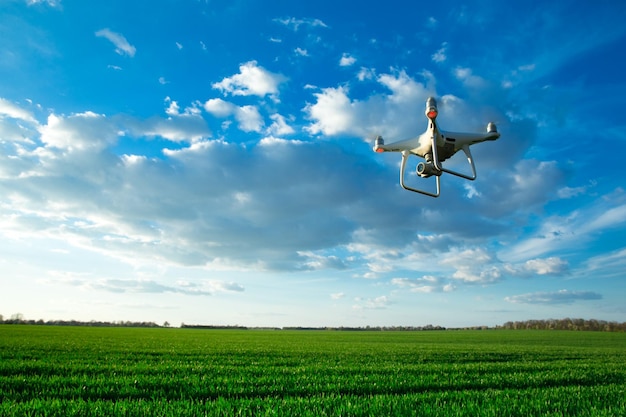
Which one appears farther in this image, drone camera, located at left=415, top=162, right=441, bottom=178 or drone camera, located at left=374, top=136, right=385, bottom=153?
drone camera, located at left=374, top=136, right=385, bottom=153

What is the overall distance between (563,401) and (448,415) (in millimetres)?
4200

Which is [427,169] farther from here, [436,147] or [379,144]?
[379,144]

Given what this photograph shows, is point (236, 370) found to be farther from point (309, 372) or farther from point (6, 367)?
point (6, 367)

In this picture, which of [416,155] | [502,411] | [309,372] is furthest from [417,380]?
[416,155]

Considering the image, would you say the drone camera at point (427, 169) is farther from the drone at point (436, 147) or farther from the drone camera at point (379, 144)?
the drone camera at point (379, 144)

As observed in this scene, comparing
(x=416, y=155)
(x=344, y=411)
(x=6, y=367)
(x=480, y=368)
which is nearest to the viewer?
(x=416, y=155)

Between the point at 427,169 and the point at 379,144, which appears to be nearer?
the point at 427,169

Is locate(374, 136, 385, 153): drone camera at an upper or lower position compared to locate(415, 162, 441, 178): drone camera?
upper

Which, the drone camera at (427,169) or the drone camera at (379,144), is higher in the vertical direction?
the drone camera at (379,144)

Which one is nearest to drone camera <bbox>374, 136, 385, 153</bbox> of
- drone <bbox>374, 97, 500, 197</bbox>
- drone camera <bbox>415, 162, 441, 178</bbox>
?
drone <bbox>374, 97, 500, 197</bbox>

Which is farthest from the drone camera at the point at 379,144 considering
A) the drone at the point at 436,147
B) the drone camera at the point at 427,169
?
the drone camera at the point at 427,169

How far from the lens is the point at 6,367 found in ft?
52.0

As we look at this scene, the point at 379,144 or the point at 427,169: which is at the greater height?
the point at 379,144

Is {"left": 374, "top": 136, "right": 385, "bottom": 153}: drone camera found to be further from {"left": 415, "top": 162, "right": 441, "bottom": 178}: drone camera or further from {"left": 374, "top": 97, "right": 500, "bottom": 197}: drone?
{"left": 415, "top": 162, "right": 441, "bottom": 178}: drone camera
